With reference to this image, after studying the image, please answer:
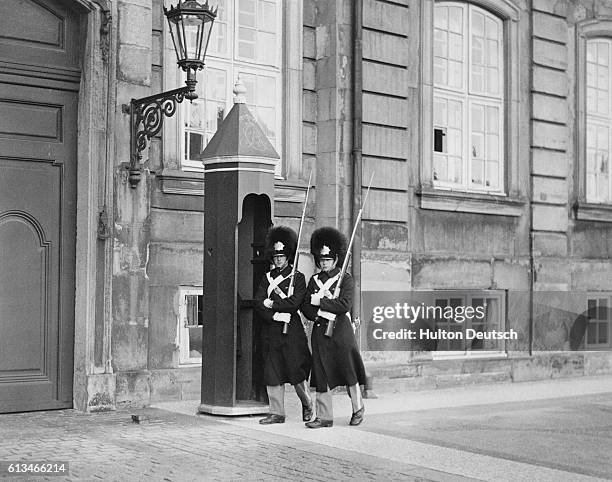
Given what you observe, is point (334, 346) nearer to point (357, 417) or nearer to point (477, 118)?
point (357, 417)

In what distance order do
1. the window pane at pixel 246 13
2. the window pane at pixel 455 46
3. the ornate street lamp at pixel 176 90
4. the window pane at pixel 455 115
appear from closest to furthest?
the ornate street lamp at pixel 176 90 → the window pane at pixel 246 13 → the window pane at pixel 455 46 → the window pane at pixel 455 115

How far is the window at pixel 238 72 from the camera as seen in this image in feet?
40.8

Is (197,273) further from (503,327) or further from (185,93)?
(503,327)

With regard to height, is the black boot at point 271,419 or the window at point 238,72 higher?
the window at point 238,72

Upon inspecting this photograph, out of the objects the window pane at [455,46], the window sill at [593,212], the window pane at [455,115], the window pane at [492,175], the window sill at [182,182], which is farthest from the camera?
the window sill at [593,212]

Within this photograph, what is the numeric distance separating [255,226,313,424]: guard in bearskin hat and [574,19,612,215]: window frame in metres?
7.43

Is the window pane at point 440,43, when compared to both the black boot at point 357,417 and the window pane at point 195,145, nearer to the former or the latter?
the window pane at point 195,145

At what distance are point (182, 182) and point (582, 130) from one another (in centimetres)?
726

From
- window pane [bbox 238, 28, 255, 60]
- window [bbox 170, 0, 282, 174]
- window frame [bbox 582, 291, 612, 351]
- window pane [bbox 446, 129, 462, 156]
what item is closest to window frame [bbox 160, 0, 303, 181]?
window [bbox 170, 0, 282, 174]

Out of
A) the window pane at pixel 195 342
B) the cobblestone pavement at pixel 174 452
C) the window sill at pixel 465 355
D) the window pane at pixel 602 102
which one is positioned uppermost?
the window pane at pixel 602 102

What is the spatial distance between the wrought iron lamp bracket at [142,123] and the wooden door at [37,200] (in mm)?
581

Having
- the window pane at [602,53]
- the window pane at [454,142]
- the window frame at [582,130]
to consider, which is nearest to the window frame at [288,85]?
the window pane at [454,142]

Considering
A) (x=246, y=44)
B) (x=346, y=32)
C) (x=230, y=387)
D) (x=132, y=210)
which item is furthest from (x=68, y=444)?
(x=346, y=32)

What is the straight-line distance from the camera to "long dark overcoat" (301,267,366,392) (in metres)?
10.0
